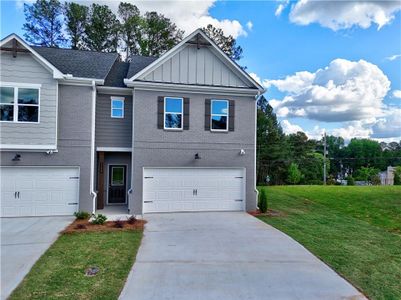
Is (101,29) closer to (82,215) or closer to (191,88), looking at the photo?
(191,88)

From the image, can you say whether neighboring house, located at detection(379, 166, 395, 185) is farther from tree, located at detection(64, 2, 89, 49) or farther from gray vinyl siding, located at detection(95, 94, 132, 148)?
tree, located at detection(64, 2, 89, 49)

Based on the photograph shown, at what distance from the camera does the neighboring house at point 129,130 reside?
36.6 feet

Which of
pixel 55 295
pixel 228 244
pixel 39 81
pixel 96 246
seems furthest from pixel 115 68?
pixel 55 295

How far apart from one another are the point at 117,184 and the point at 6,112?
232 inches

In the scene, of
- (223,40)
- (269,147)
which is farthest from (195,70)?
(269,147)

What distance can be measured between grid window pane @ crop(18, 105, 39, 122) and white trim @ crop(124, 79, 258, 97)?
3.75 meters

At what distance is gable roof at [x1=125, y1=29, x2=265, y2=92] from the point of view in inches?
482

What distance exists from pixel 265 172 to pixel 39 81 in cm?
3580

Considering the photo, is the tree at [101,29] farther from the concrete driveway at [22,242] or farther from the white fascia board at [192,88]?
the concrete driveway at [22,242]

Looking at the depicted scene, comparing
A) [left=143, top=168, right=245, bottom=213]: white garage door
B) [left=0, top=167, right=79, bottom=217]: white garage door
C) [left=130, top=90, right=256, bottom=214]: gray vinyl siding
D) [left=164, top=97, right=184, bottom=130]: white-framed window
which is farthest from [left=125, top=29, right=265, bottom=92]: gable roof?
[left=0, top=167, right=79, bottom=217]: white garage door

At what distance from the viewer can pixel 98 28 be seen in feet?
88.9

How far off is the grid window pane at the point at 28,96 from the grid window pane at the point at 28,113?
0.69ft

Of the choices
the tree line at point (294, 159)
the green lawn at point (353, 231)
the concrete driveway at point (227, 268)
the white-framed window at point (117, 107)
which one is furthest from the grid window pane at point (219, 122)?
the tree line at point (294, 159)

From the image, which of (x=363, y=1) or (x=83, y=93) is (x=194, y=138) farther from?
(x=363, y=1)
